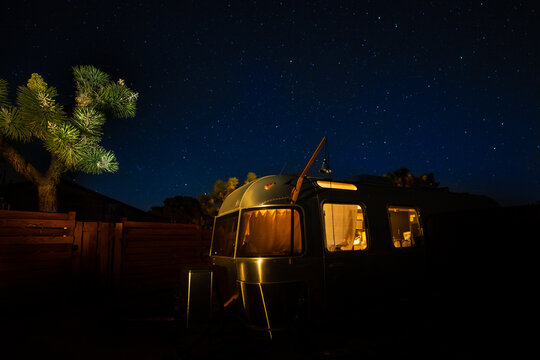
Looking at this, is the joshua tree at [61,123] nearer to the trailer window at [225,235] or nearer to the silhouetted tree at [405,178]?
the trailer window at [225,235]

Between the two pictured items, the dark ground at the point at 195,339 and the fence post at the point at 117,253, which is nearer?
the dark ground at the point at 195,339

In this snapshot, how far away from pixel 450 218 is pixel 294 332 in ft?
10.5

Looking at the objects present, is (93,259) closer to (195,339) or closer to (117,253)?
(117,253)

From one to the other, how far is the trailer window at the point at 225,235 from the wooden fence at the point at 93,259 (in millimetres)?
470

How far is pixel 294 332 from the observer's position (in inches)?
174

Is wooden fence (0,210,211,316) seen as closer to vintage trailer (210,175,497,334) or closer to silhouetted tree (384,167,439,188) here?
vintage trailer (210,175,497,334)

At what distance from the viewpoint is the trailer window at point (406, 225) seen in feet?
22.0

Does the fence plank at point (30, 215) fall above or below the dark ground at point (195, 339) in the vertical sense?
above

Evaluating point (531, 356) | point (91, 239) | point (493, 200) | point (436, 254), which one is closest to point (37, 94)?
point (91, 239)

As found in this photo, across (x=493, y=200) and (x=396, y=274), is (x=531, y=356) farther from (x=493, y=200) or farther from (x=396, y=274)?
(x=493, y=200)

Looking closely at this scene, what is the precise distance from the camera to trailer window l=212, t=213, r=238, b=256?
219 inches

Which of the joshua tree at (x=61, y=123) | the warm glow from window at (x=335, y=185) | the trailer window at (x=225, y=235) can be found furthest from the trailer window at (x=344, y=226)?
the joshua tree at (x=61, y=123)

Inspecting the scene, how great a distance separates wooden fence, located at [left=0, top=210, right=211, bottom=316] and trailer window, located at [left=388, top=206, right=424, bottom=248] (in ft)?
15.2

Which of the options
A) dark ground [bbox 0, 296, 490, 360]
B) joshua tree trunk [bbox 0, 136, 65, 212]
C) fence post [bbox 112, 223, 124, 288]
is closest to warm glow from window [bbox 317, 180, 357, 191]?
dark ground [bbox 0, 296, 490, 360]
